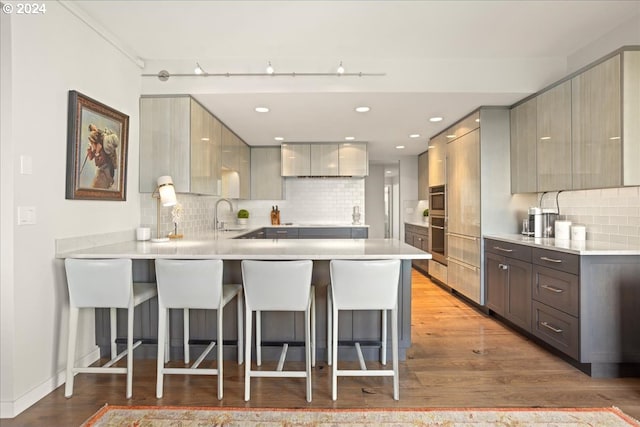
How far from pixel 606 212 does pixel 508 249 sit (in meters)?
0.82

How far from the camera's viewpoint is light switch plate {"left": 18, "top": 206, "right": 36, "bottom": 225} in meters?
2.13

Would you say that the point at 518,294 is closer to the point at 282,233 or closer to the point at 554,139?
the point at 554,139

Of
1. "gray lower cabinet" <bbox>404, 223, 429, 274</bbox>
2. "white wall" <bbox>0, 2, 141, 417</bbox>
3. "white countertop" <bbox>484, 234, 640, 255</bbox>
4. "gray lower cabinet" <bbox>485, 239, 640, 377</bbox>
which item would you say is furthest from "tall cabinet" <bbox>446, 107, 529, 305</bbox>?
"white wall" <bbox>0, 2, 141, 417</bbox>

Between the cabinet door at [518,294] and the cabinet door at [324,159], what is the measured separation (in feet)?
10.4

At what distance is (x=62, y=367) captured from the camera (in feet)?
8.13

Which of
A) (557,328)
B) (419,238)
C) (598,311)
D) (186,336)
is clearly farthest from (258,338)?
(419,238)

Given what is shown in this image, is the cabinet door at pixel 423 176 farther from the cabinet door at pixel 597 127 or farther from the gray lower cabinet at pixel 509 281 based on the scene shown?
the cabinet door at pixel 597 127

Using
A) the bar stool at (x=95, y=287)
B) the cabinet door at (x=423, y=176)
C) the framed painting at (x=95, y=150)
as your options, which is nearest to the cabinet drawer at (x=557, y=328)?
the bar stool at (x=95, y=287)

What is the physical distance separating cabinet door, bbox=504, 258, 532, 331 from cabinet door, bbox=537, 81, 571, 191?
77 cm

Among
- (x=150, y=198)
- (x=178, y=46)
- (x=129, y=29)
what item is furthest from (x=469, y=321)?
(x=129, y=29)

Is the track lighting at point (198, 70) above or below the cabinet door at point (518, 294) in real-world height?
above

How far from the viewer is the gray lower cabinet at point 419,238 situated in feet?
20.2

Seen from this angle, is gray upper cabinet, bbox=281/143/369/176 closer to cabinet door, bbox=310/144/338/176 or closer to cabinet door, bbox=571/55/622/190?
cabinet door, bbox=310/144/338/176

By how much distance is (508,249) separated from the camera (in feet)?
11.5
